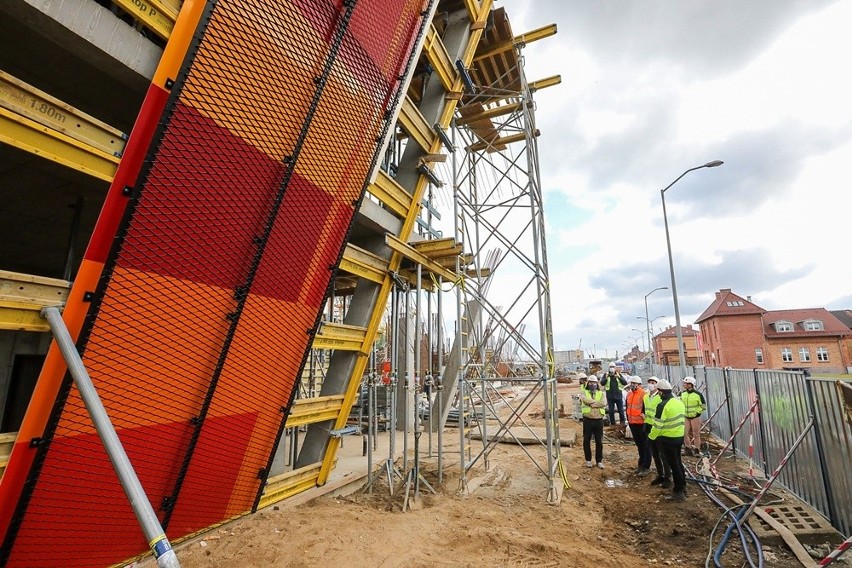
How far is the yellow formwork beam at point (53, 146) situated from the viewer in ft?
10.2

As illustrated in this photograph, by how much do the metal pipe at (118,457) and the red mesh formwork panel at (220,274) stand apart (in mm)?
467

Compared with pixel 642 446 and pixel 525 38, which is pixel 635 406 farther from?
pixel 525 38

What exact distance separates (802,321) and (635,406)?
180ft

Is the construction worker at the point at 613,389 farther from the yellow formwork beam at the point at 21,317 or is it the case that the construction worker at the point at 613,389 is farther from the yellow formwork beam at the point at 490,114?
the yellow formwork beam at the point at 21,317

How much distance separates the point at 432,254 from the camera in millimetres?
8094

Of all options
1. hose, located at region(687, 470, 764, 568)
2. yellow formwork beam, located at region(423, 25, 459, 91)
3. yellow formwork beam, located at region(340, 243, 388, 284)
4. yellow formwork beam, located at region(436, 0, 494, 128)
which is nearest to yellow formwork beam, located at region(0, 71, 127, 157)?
yellow formwork beam, located at region(340, 243, 388, 284)

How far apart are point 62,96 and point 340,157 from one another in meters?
3.20

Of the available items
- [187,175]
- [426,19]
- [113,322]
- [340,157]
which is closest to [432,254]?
[340,157]

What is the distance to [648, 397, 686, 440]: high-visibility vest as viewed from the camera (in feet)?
23.7

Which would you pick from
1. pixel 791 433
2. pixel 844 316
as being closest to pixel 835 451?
pixel 791 433

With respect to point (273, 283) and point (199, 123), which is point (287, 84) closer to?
point (199, 123)

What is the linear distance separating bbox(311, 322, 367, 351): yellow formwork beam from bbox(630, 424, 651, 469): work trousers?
6.22 m

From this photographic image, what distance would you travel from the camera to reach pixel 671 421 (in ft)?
23.9

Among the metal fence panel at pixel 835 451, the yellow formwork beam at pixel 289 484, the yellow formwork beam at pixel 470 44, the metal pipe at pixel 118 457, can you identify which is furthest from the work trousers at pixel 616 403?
the metal pipe at pixel 118 457
